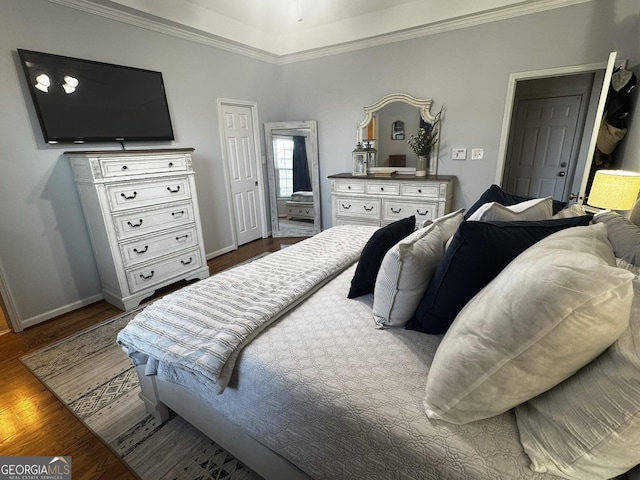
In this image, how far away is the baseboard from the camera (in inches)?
98.2


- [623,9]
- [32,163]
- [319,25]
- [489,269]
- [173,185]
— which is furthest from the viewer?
[319,25]

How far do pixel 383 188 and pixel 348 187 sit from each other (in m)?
0.47

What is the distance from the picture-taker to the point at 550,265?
69 cm

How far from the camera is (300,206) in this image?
471 cm

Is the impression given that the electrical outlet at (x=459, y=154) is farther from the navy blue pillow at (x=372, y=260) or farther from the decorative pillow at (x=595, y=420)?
the decorative pillow at (x=595, y=420)

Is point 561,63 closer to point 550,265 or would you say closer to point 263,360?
point 550,265

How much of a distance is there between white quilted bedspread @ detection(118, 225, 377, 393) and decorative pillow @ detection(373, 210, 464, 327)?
0.42 meters

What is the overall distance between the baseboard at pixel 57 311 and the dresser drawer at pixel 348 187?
2.86 m

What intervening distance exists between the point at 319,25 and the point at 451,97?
1954mm

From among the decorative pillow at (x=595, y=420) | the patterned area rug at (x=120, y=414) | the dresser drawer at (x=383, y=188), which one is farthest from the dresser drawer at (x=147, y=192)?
the decorative pillow at (x=595, y=420)

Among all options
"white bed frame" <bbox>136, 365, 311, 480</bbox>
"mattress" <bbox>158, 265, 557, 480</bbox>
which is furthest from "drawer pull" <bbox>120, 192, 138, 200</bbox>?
"mattress" <bbox>158, 265, 557, 480</bbox>

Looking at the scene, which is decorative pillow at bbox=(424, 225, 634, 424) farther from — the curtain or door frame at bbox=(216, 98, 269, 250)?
the curtain

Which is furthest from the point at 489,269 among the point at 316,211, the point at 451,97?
the point at 316,211

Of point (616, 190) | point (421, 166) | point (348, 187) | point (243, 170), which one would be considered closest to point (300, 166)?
point (243, 170)
